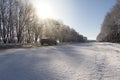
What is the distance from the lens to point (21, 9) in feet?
199

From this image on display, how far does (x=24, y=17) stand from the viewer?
61.0 metres

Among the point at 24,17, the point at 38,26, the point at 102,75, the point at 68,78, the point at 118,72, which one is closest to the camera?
the point at 68,78

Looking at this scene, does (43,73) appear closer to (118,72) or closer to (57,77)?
(57,77)

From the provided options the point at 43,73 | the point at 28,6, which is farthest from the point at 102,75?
the point at 28,6

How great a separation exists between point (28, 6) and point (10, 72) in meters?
52.7

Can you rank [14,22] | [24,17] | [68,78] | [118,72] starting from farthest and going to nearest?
[24,17] < [14,22] < [118,72] < [68,78]

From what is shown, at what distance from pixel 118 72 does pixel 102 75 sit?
1.11m

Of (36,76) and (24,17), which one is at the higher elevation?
(24,17)

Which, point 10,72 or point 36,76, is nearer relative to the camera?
point 36,76

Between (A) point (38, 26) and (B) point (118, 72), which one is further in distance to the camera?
(A) point (38, 26)

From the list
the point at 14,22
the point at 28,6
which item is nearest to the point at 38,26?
the point at 28,6

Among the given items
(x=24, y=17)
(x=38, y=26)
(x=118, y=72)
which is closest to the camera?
(x=118, y=72)

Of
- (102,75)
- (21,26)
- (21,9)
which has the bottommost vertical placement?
(102,75)

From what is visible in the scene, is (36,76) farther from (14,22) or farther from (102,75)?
(14,22)
